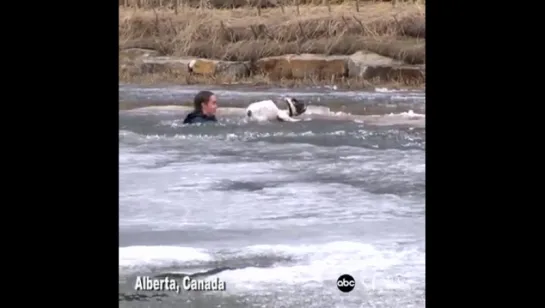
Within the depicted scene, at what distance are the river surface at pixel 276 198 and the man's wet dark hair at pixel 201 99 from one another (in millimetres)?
21

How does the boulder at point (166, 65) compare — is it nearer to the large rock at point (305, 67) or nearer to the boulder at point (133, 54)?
the boulder at point (133, 54)

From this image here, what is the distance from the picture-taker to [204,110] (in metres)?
2.08

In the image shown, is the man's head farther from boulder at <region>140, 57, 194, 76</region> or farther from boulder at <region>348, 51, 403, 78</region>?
boulder at <region>348, 51, 403, 78</region>

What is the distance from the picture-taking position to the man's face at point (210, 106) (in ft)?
6.83

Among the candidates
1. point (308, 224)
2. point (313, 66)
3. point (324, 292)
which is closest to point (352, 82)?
point (313, 66)

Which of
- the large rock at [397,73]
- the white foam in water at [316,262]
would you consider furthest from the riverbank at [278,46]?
the white foam in water at [316,262]

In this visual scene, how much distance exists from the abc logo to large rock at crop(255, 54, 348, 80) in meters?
0.52

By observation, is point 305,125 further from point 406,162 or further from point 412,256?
point 412,256

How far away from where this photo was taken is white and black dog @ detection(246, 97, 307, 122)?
6.82 ft

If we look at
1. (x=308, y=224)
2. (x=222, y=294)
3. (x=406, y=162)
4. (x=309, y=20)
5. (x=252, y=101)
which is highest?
(x=309, y=20)

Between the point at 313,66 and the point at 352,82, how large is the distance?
0.37 ft

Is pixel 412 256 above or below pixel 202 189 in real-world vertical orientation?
below

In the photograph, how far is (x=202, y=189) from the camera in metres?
2.03

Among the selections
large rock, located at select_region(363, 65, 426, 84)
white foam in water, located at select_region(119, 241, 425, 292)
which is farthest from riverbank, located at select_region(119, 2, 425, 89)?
white foam in water, located at select_region(119, 241, 425, 292)
